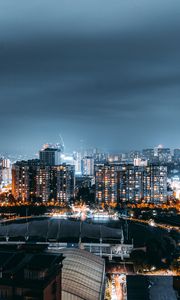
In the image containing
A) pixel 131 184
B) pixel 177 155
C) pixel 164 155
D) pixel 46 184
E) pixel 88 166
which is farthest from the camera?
pixel 177 155

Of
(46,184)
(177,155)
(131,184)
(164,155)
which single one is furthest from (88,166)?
(131,184)

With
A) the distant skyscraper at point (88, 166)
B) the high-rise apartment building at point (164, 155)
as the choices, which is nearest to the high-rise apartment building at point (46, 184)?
the distant skyscraper at point (88, 166)

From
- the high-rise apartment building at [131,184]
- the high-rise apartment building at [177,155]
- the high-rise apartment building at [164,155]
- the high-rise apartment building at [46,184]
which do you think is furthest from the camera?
the high-rise apartment building at [177,155]

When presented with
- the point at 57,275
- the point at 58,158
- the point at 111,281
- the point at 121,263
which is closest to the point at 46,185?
the point at 58,158

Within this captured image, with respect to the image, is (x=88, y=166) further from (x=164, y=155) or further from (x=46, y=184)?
(x=46, y=184)

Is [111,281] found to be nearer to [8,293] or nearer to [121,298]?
[121,298]

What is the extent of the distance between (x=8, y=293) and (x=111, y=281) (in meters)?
3.35

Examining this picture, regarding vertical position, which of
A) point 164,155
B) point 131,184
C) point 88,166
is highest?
point 164,155

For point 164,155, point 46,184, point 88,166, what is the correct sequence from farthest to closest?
point 164,155
point 88,166
point 46,184

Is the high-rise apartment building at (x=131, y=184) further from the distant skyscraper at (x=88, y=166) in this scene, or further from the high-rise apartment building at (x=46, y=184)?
the distant skyscraper at (x=88, y=166)

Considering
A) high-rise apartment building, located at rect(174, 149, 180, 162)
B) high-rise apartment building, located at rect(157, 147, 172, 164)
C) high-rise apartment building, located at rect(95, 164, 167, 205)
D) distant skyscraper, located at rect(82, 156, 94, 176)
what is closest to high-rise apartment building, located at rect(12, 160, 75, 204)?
high-rise apartment building, located at rect(95, 164, 167, 205)

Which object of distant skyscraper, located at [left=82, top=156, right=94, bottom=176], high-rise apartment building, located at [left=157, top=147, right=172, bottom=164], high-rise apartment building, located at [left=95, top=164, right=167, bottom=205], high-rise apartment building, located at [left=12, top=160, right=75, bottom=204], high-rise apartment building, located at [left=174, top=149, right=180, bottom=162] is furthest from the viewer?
high-rise apartment building, located at [left=174, top=149, right=180, bottom=162]

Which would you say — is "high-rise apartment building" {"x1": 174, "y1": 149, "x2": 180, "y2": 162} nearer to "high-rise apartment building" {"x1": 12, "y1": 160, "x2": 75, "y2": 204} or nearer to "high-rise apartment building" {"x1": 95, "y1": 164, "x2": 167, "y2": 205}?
"high-rise apartment building" {"x1": 95, "y1": 164, "x2": 167, "y2": 205}

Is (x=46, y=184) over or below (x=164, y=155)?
below
